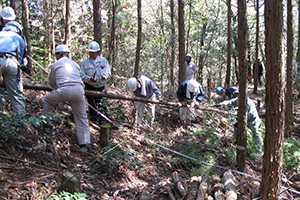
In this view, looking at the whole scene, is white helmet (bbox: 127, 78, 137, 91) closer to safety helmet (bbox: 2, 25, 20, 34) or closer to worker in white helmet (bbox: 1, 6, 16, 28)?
safety helmet (bbox: 2, 25, 20, 34)

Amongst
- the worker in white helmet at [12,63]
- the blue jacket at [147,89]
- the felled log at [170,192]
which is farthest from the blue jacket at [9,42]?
the felled log at [170,192]

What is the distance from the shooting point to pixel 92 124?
6.09 metres

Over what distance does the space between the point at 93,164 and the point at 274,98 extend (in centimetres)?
344

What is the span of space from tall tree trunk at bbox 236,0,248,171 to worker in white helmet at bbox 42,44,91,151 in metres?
3.66

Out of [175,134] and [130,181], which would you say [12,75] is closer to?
[130,181]

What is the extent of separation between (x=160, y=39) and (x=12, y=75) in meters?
10.7

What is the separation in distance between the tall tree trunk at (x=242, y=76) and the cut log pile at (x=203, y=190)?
4.83ft

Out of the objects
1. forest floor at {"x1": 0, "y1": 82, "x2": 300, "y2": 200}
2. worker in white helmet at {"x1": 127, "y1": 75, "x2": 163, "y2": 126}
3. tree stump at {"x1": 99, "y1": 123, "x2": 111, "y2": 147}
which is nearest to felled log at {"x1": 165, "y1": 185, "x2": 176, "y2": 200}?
forest floor at {"x1": 0, "y1": 82, "x2": 300, "y2": 200}

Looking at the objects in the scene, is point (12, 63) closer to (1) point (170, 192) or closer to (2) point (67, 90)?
(2) point (67, 90)

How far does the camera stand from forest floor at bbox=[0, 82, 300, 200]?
136 inches

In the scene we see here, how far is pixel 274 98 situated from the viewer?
11.2ft

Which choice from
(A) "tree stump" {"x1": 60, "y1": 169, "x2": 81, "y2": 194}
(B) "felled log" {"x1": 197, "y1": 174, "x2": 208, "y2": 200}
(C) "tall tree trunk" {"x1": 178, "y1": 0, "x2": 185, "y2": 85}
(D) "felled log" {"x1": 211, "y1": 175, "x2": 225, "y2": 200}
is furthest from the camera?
(C) "tall tree trunk" {"x1": 178, "y1": 0, "x2": 185, "y2": 85}

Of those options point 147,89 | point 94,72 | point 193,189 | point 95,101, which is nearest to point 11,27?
point 94,72

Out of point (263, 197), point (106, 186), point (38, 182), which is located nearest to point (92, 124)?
point (106, 186)
